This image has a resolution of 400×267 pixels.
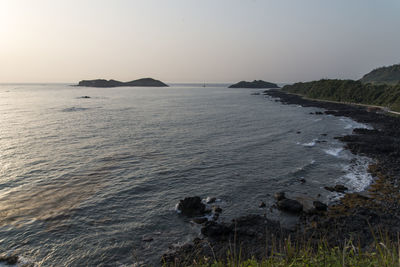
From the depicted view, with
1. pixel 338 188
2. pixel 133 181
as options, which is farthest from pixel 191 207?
pixel 338 188

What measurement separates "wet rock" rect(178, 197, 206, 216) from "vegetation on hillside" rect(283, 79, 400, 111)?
222 ft

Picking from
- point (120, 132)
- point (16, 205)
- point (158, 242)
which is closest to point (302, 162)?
point (158, 242)

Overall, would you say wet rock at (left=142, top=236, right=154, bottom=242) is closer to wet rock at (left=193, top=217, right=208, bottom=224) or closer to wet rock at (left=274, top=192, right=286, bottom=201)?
wet rock at (left=193, top=217, right=208, bottom=224)

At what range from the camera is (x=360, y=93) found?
90438mm

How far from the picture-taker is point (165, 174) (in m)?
25.1

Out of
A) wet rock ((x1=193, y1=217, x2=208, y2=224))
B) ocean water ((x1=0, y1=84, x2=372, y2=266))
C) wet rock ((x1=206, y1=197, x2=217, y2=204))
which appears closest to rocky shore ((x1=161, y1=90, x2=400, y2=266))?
wet rock ((x1=193, y1=217, x2=208, y2=224))

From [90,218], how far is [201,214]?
807 centimetres

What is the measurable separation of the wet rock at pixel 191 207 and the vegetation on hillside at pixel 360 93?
6768cm

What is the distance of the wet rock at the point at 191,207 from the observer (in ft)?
58.2

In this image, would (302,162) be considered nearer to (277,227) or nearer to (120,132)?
(277,227)

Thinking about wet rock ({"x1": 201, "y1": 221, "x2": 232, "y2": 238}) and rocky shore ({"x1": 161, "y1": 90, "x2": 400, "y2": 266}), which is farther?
wet rock ({"x1": 201, "y1": 221, "x2": 232, "y2": 238})

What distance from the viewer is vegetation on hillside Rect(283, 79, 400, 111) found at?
73019 millimetres

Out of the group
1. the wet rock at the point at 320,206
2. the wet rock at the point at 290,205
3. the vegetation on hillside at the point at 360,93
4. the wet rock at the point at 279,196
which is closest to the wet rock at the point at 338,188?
the wet rock at the point at 320,206

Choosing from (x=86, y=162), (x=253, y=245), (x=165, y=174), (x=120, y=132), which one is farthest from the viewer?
(x=120, y=132)
